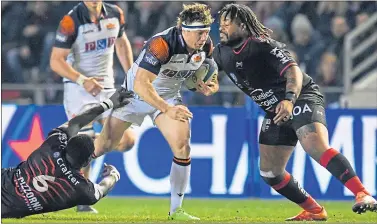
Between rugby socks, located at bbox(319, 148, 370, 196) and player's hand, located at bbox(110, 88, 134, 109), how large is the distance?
7.08ft

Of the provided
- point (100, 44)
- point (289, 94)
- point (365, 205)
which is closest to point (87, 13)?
point (100, 44)

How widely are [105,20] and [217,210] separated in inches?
102

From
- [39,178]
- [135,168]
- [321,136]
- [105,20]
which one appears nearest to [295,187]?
[321,136]

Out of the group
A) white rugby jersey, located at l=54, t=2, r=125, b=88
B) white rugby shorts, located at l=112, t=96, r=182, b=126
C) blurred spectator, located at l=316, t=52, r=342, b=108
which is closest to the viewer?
white rugby shorts, located at l=112, t=96, r=182, b=126

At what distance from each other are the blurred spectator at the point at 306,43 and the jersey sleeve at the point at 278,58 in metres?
6.51

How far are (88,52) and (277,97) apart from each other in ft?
10.3

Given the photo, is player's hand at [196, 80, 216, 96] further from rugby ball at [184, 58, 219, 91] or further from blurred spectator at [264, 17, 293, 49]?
blurred spectator at [264, 17, 293, 49]

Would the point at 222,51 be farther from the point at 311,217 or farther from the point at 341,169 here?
the point at 311,217

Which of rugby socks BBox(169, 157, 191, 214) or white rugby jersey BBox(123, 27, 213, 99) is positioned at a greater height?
white rugby jersey BBox(123, 27, 213, 99)

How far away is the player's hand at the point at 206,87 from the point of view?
1023 cm

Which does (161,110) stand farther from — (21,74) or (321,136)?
(21,74)

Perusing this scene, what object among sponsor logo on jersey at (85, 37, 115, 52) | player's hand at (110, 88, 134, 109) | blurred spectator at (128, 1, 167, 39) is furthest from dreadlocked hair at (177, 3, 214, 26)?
blurred spectator at (128, 1, 167, 39)

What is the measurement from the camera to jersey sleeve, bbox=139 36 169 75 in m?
9.67

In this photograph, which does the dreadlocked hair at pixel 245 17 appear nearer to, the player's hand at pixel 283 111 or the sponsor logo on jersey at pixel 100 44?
the player's hand at pixel 283 111
